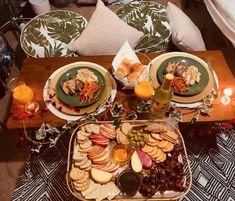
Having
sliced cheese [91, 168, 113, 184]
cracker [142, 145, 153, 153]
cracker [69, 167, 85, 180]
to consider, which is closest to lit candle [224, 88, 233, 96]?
cracker [142, 145, 153, 153]

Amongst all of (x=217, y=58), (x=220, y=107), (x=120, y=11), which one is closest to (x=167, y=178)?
(x=220, y=107)

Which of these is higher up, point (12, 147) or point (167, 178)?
point (167, 178)

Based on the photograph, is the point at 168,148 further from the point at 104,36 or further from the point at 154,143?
the point at 104,36

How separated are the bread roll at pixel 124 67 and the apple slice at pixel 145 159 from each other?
51 centimetres

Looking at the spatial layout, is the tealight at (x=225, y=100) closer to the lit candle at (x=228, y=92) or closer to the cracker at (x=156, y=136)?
the lit candle at (x=228, y=92)

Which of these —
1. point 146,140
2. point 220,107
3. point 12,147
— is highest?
point 146,140

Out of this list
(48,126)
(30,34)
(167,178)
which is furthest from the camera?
(30,34)

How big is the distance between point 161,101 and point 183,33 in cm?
78

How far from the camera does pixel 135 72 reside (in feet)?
5.18

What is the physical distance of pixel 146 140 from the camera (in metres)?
1.29

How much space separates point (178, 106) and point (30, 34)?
129 centimetres

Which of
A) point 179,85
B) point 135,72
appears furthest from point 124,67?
point 179,85

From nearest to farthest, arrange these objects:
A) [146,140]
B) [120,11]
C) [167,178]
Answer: [167,178]
[146,140]
[120,11]

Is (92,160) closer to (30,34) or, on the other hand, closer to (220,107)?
(220,107)
